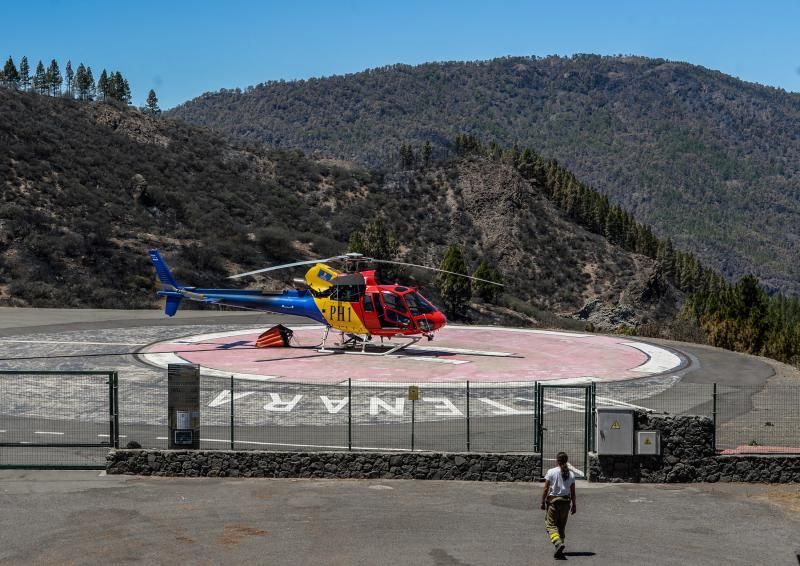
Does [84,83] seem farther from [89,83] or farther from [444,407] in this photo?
[444,407]

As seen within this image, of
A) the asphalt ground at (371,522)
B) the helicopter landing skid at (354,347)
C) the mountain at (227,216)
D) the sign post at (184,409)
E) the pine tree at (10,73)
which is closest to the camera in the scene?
the asphalt ground at (371,522)

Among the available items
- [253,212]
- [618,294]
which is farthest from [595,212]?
[253,212]

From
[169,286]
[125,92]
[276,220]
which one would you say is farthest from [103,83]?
[169,286]

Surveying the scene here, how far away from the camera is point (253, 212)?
99312 millimetres

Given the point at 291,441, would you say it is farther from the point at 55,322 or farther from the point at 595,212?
the point at 595,212

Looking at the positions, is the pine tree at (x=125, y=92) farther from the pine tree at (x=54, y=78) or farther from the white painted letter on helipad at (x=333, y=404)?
the white painted letter on helipad at (x=333, y=404)

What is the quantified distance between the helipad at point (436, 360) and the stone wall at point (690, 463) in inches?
480

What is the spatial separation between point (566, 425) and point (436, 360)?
12.6 metres

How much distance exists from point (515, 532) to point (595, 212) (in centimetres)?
10458

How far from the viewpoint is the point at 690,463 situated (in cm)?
1955

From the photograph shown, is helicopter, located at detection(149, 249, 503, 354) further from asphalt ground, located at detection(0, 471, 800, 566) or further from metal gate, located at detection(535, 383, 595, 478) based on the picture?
asphalt ground, located at detection(0, 471, 800, 566)

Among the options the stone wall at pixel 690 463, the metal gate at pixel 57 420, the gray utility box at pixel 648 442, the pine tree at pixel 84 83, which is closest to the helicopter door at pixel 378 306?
the metal gate at pixel 57 420

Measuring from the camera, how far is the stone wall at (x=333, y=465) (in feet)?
63.9

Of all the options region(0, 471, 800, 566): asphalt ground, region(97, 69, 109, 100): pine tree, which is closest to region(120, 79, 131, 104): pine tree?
region(97, 69, 109, 100): pine tree
